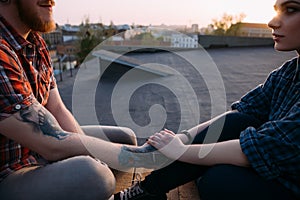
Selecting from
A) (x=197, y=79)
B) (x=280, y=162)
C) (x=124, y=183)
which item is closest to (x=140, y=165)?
(x=124, y=183)

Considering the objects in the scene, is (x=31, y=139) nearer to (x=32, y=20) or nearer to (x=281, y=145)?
(x=32, y=20)

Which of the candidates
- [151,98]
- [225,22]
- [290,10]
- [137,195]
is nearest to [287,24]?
[290,10]

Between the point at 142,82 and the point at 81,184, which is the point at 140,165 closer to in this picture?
the point at 81,184

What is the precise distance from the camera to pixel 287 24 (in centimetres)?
97

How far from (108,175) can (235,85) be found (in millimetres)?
3531

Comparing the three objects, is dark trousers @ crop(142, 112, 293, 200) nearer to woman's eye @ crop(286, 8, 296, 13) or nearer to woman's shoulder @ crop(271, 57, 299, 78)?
woman's shoulder @ crop(271, 57, 299, 78)

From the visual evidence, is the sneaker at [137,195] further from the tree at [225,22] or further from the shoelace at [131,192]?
the tree at [225,22]

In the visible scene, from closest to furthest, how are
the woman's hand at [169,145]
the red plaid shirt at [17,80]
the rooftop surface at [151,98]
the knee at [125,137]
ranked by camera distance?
the red plaid shirt at [17,80], the woman's hand at [169,145], the knee at [125,137], the rooftop surface at [151,98]

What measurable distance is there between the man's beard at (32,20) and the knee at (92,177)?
25.0 inches

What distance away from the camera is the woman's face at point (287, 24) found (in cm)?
95

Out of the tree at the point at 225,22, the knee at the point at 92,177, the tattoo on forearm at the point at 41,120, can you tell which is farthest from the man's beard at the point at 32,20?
the tree at the point at 225,22

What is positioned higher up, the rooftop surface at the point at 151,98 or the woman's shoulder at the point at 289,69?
the woman's shoulder at the point at 289,69

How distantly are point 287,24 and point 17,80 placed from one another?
41.4 inches

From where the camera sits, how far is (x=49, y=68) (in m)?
1.36
